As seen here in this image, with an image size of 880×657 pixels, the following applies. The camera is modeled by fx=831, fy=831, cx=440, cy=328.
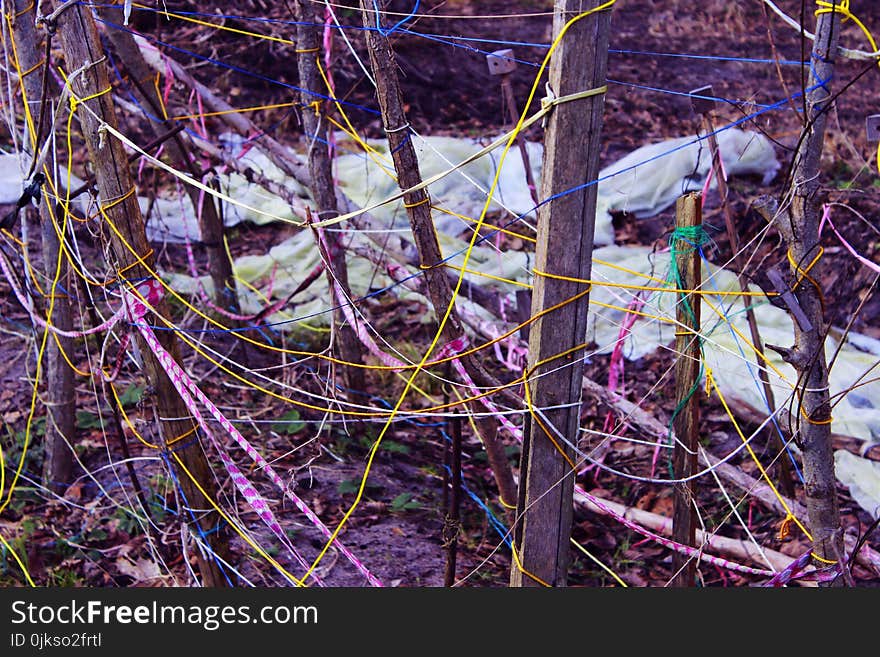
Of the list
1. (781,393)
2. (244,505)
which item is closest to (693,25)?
(781,393)

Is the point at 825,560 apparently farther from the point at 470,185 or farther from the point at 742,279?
the point at 470,185

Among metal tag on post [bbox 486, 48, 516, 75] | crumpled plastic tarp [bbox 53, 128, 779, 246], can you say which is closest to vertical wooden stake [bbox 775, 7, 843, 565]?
metal tag on post [bbox 486, 48, 516, 75]

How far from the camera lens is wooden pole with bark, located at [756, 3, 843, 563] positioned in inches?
102

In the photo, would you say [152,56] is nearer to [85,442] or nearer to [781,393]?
[85,442]

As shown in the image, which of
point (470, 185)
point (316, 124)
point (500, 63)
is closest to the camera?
point (500, 63)

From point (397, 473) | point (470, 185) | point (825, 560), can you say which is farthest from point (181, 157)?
point (825, 560)

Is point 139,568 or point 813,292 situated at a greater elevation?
point 813,292

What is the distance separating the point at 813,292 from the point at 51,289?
3.47 metres

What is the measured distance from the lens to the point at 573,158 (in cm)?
244

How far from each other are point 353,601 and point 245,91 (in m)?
7.72

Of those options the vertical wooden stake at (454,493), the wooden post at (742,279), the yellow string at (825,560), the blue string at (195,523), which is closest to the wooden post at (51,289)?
the blue string at (195,523)

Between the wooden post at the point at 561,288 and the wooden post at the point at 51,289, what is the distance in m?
2.14

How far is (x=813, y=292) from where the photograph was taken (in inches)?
108

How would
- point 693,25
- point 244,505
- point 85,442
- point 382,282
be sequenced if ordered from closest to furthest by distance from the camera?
point 244,505, point 85,442, point 382,282, point 693,25
